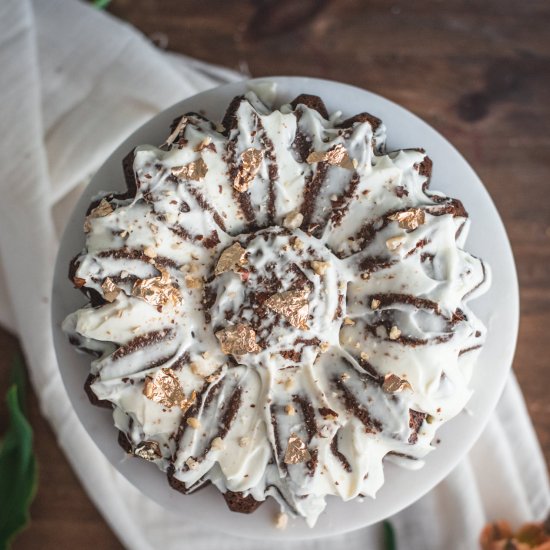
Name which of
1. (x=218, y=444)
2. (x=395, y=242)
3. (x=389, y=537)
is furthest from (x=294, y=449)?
(x=389, y=537)

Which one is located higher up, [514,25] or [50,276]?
[514,25]

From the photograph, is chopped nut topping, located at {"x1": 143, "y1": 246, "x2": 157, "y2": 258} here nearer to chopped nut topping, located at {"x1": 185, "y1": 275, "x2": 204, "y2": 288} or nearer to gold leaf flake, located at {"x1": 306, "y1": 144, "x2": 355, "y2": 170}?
chopped nut topping, located at {"x1": 185, "y1": 275, "x2": 204, "y2": 288}

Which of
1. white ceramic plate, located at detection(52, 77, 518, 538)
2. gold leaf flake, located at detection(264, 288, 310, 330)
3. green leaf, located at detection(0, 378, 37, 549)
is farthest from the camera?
green leaf, located at detection(0, 378, 37, 549)

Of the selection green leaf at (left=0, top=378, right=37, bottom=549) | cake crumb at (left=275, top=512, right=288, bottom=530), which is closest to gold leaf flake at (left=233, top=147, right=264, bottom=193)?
cake crumb at (left=275, top=512, right=288, bottom=530)

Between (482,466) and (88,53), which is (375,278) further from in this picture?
(88,53)

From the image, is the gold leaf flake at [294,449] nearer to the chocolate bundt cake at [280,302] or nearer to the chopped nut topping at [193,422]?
the chocolate bundt cake at [280,302]

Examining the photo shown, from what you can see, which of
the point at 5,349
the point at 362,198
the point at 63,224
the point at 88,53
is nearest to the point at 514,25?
the point at 362,198

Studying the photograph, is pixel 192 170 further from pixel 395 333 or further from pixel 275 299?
pixel 395 333
